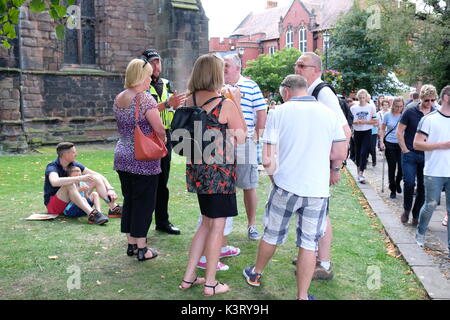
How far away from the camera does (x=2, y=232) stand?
6.03 m

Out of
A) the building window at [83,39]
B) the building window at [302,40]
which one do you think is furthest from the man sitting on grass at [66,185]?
the building window at [302,40]

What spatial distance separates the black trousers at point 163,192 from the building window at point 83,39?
12.5 metres

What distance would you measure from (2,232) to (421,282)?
496 centimetres

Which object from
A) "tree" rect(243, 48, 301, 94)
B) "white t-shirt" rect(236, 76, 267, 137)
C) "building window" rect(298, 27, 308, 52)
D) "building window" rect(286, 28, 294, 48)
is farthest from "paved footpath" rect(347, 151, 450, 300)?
"building window" rect(286, 28, 294, 48)

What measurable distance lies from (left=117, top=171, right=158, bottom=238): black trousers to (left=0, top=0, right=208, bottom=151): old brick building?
11421 mm

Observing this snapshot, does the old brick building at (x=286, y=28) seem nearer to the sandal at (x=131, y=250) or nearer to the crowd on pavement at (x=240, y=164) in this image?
the crowd on pavement at (x=240, y=164)

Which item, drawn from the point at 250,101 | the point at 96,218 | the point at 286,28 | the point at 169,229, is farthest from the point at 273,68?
the point at 250,101

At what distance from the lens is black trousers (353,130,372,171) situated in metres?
10.9

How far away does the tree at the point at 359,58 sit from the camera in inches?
1563

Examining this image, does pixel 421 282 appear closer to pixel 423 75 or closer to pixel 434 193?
pixel 434 193

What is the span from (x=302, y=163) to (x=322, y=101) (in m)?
0.85

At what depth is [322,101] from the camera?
4.30 meters
